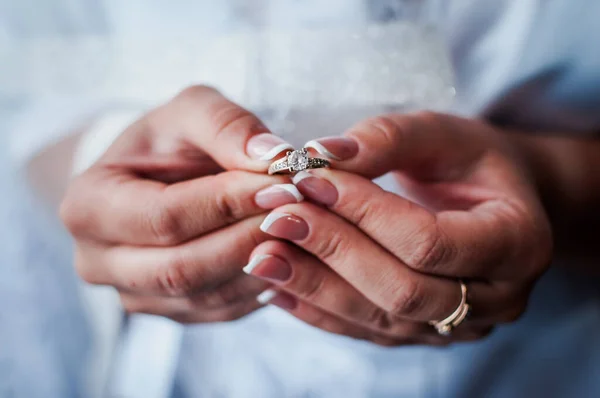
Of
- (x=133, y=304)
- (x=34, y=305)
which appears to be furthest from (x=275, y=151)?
(x=34, y=305)

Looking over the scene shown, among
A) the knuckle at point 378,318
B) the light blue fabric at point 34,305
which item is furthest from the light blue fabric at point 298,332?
the knuckle at point 378,318

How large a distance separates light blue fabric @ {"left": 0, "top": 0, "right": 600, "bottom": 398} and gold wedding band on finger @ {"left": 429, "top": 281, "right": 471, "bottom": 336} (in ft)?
0.36

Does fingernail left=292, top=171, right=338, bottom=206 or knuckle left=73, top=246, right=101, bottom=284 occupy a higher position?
fingernail left=292, top=171, right=338, bottom=206

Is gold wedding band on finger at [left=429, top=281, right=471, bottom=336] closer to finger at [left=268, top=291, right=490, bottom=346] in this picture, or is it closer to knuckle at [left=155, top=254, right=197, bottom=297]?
finger at [left=268, top=291, right=490, bottom=346]

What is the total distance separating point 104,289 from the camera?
476 mm

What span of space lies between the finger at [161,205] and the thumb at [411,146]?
0.04m

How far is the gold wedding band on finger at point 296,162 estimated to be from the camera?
0.28 meters

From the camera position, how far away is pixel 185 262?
0.33 metres

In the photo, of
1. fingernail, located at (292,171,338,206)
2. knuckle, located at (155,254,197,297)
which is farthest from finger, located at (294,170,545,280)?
knuckle, located at (155,254,197,297)

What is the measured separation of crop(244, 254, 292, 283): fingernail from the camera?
1.02 feet

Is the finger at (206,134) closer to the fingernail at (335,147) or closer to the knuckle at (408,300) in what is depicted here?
the fingernail at (335,147)

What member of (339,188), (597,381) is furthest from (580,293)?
(339,188)

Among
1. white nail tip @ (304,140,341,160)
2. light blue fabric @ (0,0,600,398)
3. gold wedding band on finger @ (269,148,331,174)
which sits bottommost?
light blue fabric @ (0,0,600,398)

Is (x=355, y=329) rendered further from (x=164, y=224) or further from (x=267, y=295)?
(x=164, y=224)
